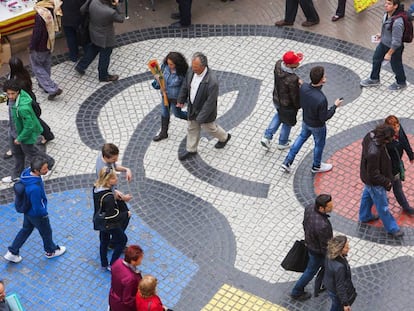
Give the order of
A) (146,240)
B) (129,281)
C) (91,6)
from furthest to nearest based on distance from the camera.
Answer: (91,6) → (146,240) → (129,281)

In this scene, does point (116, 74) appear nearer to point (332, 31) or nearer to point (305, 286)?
point (332, 31)

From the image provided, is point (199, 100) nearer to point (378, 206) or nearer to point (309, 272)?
point (378, 206)

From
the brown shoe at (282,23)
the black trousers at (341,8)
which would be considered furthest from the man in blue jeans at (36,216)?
the black trousers at (341,8)

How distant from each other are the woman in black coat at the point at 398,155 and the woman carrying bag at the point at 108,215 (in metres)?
3.59

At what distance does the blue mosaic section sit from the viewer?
467 inches

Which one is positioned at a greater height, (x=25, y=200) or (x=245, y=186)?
(x=25, y=200)

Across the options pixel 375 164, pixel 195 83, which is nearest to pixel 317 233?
pixel 375 164

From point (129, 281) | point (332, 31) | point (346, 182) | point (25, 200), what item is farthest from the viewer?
point (332, 31)

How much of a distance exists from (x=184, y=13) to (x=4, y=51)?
3.26 meters

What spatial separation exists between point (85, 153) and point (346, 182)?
4.01 metres

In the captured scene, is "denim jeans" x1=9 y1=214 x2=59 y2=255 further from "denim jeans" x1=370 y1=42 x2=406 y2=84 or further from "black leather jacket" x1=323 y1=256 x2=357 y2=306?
"denim jeans" x1=370 y1=42 x2=406 y2=84

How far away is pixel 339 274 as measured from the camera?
407 inches

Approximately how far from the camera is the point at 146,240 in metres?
12.6

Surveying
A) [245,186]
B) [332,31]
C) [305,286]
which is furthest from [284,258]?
[332,31]
